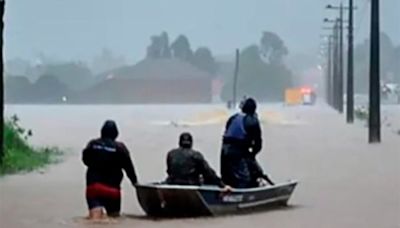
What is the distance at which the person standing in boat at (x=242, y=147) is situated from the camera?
55.0 feet

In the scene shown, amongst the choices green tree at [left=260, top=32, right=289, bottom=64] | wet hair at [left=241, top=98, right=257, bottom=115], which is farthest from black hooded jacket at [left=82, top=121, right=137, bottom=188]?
green tree at [left=260, top=32, right=289, bottom=64]

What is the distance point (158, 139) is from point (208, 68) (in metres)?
108

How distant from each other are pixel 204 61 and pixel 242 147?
436 feet

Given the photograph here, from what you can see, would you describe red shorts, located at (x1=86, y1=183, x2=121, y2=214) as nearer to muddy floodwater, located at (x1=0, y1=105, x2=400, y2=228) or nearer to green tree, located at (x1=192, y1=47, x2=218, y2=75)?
muddy floodwater, located at (x1=0, y1=105, x2=400, y2=228)

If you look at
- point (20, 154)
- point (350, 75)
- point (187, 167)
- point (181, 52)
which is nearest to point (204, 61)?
point (181, 52)

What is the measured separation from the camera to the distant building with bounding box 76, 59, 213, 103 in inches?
5423

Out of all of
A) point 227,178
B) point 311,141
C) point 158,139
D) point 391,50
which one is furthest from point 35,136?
point 391,50

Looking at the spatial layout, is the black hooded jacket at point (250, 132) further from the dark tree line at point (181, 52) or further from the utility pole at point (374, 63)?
the dark tree line at point (181, 52)

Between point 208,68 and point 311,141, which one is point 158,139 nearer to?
point 311,141

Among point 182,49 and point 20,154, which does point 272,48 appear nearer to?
point 182,49

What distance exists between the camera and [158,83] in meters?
143

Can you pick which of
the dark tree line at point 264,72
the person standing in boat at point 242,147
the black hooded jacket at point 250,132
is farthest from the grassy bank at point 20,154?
the dark tree line at point 264,72

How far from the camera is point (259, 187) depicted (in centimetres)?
1688

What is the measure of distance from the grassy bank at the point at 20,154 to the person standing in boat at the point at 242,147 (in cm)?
889
